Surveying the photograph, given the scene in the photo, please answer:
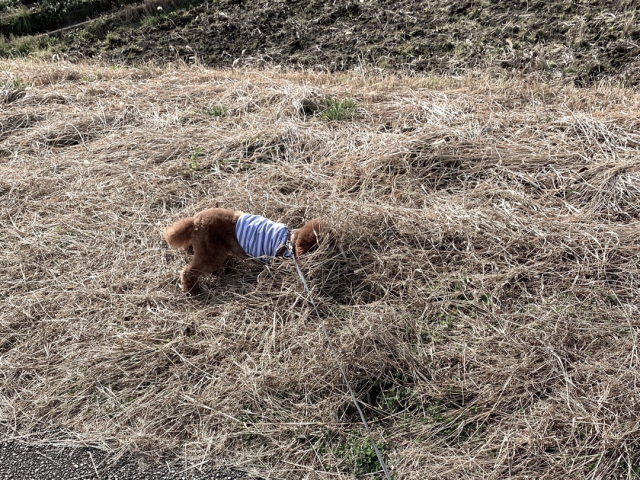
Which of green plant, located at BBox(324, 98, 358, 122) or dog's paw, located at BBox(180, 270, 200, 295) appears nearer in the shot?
dog's paw, located at BBox(180, 270, 200, 295)

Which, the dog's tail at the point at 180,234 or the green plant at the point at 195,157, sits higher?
the green plant at the point at 195,157

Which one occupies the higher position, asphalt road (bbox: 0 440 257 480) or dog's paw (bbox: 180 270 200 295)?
dog's paw (bbox: 180 270 200 295)

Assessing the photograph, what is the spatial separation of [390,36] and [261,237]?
13.7ft

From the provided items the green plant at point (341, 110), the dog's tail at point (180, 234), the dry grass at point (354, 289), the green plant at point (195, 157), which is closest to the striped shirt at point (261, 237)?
the dry grass at point (354, 289)

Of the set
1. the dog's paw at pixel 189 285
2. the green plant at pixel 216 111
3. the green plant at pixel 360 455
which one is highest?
the green plant at pixel 216 111

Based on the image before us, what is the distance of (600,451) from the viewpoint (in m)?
2.57

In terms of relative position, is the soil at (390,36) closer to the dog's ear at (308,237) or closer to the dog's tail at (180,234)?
the dog's ear at (308,237)

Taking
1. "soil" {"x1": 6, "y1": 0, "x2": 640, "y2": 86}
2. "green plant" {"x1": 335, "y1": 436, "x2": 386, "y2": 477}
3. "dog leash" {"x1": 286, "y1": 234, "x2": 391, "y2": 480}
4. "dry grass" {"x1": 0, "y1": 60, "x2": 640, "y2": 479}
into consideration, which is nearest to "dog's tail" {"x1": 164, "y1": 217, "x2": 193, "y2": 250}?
"dry grass" {"x1": 0, "y1": 60, "x2": 640, "y2": 479}

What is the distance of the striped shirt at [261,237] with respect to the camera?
3537 millimetres

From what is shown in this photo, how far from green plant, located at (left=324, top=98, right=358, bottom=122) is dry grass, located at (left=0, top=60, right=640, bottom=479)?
0.10 m

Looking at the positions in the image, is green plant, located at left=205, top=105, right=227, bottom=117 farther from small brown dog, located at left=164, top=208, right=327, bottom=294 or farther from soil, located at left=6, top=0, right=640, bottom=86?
small brown dog, located at left=164, top=208, right=327, bottom=294

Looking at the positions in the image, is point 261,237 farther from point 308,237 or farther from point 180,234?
point 180,234

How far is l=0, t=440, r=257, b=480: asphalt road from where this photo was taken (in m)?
2.74

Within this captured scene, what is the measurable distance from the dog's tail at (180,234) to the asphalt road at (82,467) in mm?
1341
